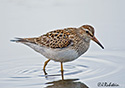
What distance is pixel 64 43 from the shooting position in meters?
9.23

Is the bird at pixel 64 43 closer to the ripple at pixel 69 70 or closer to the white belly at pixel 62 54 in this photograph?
the white belly at pixel 62 54

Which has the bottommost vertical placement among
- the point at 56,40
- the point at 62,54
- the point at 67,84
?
the point at 67,84

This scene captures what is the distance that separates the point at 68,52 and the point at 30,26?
3749 millimetres

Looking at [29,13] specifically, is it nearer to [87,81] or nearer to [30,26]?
[30,26]

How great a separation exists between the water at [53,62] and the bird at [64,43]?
463mm

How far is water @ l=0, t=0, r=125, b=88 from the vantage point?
8562mm

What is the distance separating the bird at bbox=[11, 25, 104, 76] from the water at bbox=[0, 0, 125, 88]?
0.46 metres

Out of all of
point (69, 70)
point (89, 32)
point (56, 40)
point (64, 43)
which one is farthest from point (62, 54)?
point (89, 32)

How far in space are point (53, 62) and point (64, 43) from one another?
1.40 meters

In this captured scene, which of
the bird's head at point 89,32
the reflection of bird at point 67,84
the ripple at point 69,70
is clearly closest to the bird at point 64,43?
the bird's head at point 89,32

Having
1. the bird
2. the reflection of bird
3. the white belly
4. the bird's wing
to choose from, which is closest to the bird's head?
the bird

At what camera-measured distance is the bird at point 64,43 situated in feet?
30.1

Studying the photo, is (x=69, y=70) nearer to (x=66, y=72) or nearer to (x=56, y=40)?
(x=66, y=72)

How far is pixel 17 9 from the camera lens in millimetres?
13781
